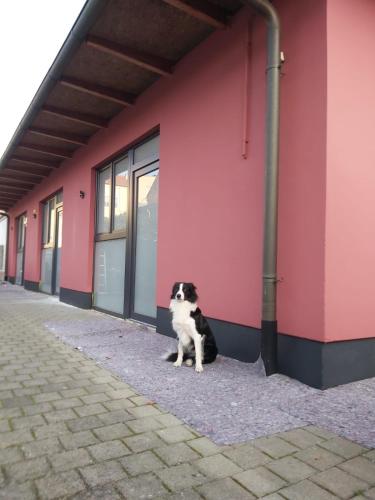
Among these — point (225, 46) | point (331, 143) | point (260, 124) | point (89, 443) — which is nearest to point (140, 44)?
point (225, 46)

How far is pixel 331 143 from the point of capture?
3.36 m

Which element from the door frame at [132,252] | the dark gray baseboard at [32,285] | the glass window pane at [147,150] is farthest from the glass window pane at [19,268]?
the glass window pane at [147,150]

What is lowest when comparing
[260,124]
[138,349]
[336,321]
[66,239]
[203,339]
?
[138,349]

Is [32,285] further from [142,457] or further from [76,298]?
[142,457]

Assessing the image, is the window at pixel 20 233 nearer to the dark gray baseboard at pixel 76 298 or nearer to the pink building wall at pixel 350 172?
the dark gray baseboard at pixel 76 298

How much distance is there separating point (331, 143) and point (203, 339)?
219 centimetres

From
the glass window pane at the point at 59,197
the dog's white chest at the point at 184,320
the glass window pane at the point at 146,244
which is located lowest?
the dog's white chest at the point at 184,320

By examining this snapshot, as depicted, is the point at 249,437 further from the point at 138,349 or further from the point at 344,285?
the point at 138,349

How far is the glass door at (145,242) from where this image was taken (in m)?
6.26

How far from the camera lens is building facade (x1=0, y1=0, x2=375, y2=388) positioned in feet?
11.1

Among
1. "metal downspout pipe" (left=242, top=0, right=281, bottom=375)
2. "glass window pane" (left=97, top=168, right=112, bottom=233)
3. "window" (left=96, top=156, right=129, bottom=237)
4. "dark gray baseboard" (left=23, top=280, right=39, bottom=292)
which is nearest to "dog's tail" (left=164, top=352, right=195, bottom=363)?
"metal downspout pipe" (left=242, top=0, right=281, bottom=375)

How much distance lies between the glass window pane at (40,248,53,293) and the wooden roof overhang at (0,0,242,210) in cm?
451

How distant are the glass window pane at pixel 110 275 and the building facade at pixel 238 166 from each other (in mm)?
56

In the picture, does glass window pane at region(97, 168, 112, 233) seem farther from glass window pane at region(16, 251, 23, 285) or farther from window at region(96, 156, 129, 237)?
glass window pane at region(16, 251, 23, 285)
